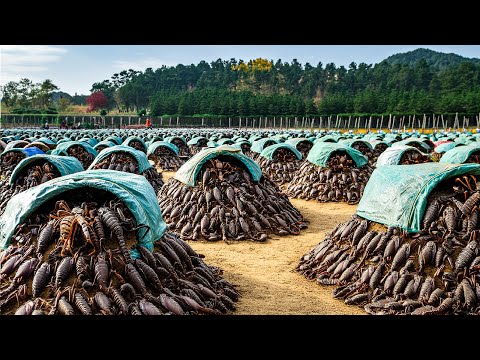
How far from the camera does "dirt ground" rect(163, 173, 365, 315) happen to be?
748cm

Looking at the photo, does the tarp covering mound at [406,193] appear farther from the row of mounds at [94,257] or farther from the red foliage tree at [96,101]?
the red foliage tree at [96,101]

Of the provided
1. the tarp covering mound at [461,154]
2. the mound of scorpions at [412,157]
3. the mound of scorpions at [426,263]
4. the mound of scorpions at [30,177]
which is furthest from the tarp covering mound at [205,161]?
the tarp covering mound at [461,154]

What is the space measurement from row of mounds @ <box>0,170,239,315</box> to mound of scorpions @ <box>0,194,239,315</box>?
12mm

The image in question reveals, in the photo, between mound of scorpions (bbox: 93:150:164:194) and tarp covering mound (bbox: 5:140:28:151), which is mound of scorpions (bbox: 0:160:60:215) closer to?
mound of scorpions (bbox: 93:150:164:194)

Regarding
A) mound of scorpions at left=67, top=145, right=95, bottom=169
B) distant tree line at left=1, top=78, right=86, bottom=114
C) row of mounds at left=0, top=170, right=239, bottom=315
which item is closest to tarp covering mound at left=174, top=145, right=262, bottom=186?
row of mounds at left=0, top=170, right=239, bottom=315

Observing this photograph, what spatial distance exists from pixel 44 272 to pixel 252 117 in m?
83.2

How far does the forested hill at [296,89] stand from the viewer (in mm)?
78562

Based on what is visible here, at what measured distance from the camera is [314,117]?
275 feet

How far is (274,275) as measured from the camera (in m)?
9.30

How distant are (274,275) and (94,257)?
4.41m

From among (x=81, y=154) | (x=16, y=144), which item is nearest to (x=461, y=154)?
(x=81, y=154)

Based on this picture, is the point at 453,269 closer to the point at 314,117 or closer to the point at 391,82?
the point at 314,117

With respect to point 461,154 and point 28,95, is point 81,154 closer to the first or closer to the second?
point 461,154

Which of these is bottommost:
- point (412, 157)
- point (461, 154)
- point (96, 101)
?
point (412, 157)
